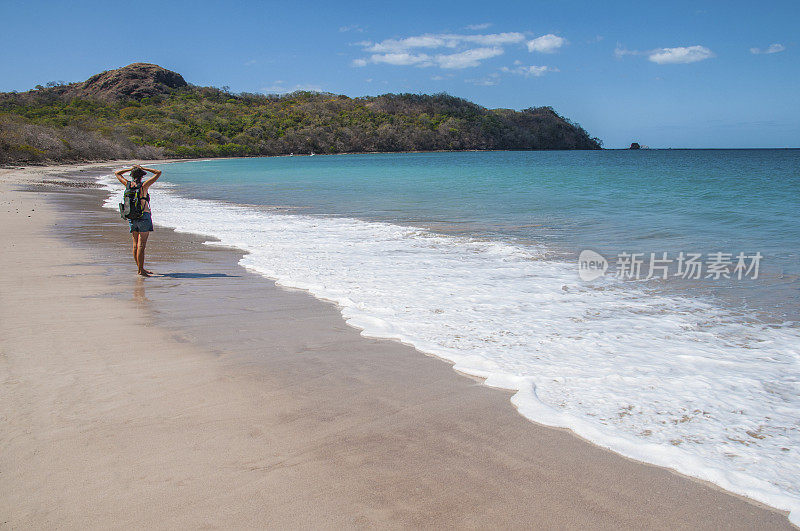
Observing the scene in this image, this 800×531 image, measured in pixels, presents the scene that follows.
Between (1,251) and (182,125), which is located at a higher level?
(182,125)

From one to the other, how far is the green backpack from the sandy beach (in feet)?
7.98

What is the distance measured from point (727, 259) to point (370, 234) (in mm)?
6338

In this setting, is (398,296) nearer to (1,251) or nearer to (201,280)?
(201,280)

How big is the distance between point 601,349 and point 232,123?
379 feet

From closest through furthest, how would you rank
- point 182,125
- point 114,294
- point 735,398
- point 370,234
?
1. point 735,398
2. point 114,294
3. point 370,234
4. point 182,125

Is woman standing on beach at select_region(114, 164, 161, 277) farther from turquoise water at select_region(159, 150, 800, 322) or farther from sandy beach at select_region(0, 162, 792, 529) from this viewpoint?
turquoise water at select_region(159, 150, 800, 322)

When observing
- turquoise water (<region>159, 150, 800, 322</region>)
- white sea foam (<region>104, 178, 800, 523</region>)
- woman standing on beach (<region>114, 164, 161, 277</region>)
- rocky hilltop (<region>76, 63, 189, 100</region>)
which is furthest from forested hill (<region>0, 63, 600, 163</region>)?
white sea foam (<region>104, 178, 800, 523</region>)

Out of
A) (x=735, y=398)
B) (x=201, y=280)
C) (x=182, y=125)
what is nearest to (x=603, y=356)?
(x=735, y=398)

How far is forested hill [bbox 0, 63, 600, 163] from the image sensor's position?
6038 centimetres

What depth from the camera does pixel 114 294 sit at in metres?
5.86

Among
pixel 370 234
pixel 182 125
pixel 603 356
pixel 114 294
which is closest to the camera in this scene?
pixel 603 356

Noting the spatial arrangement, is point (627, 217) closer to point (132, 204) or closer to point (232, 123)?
point (132, 204)

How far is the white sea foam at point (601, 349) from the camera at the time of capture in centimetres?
284

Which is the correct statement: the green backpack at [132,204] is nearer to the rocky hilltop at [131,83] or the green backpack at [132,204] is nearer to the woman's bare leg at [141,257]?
the woman's bare leg at [141,257]
